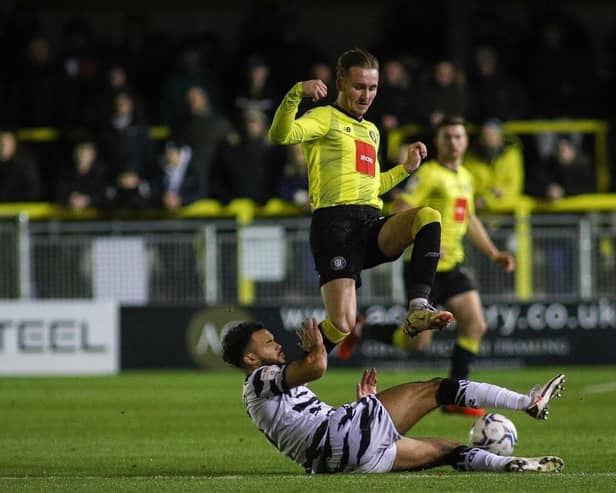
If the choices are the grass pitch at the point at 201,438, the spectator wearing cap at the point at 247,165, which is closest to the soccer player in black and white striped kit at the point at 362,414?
the grass pitch at the point at 201,438

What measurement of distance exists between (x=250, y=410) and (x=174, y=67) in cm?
1346

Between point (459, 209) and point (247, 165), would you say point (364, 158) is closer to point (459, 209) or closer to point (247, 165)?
point (459, 209)

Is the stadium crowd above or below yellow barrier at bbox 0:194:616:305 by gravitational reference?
above

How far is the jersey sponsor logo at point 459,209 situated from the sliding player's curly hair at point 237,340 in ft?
14.9

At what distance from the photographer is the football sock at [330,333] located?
33.1ft

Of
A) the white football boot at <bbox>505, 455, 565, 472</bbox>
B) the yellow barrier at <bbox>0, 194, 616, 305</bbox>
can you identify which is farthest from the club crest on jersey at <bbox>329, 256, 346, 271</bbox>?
the yellow barrier at <bbox>0, 194, 616, 305</bbox>

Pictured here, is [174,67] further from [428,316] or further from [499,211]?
[428,316]

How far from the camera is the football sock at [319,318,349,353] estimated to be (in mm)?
10086

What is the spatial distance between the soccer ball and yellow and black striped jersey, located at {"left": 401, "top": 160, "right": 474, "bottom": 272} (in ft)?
12.6

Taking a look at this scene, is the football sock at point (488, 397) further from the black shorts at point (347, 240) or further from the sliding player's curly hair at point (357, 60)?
the sliding player's curly hair at point (357, 60)

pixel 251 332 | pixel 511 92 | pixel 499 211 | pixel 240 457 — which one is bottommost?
pixel 240 457

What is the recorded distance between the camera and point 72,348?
1858cm

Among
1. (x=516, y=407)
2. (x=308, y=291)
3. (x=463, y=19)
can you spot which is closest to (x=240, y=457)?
(x=516, y=407)

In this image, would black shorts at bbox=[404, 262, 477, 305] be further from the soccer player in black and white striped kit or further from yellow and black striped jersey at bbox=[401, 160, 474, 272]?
the soccer player in black and white striped kit
